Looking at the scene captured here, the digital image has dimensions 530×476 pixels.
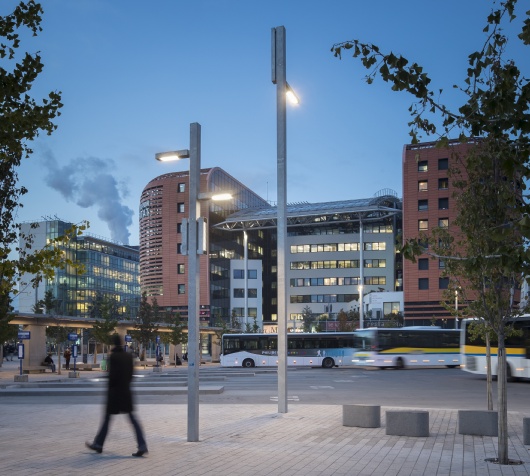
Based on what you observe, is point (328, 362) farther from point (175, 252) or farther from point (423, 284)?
point (175, 252)

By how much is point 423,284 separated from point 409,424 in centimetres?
7523

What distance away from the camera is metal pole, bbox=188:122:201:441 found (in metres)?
11.8

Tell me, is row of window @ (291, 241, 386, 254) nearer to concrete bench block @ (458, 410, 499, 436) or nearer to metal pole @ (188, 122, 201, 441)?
concrete bench block @ (458, 410, 499, 436)

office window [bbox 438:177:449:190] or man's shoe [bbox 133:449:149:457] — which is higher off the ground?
office window [bbox 438:177:449:190]

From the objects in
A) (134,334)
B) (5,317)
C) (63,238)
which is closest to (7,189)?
(63,238)

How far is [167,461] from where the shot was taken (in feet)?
33.2

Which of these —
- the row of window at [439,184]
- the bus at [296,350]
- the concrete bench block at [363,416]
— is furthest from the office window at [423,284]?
the concrete bench block at [363,416]

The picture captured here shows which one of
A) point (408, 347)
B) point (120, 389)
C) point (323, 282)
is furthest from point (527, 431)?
point (323, 282)

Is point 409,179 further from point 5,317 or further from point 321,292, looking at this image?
point 5,317

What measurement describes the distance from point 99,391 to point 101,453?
15.9m

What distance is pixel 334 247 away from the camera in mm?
113438

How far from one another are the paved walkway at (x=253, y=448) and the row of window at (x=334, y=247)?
93227 millimetres

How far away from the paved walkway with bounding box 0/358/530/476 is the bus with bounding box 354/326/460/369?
32.4 m

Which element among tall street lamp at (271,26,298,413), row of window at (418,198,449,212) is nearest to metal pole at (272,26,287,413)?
tall street lamp at (271,26,298,413)
